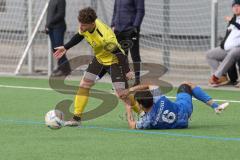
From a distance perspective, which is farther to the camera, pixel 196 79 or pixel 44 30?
pixel 44 30

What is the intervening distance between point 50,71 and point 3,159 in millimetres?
11451

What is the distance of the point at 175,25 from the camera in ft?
65.4

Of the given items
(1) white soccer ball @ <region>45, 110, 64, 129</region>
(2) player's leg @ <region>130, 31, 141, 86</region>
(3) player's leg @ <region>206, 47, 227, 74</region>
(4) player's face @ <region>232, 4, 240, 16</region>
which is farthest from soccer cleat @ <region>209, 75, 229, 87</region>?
(1) white soccer ball @ <region>45, 110, 64, 129</region>

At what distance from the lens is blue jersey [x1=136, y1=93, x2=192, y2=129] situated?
11.5 metres

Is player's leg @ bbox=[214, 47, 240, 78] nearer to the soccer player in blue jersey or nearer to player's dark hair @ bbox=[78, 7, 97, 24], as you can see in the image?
the soccer player in blue jersey

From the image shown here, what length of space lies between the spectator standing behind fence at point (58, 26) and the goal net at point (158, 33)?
4.43ft

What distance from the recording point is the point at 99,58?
12.4 m

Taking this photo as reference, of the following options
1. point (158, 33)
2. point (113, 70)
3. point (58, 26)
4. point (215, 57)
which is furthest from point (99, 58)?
point (158, 33)

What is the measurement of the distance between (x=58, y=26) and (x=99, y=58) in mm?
7507

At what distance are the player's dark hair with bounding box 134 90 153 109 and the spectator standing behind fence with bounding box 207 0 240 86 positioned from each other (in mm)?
5536

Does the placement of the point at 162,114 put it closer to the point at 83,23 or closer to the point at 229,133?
the point at 229,133

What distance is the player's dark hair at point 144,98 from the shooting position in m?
11.5

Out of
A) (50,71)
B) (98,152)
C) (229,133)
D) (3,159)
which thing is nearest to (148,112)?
(229,133)

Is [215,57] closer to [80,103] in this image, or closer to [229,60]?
[229,60]
